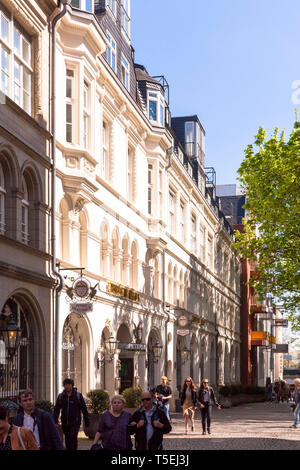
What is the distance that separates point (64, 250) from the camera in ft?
79.7

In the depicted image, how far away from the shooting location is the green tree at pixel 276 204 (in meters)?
34.4

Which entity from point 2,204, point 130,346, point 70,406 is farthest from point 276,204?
point 70,406

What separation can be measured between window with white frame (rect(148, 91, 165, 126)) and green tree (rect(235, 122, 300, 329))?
4072mm

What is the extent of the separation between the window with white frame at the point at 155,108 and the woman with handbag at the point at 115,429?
86.4 feet

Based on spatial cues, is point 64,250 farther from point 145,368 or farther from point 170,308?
point 170,308

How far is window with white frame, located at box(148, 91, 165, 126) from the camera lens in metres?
35.8

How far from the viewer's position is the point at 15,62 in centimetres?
2059

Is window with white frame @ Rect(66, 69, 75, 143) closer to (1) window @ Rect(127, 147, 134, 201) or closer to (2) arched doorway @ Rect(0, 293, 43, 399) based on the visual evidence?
(2) arched doorway @ Rect(0, 293, 43, 399)

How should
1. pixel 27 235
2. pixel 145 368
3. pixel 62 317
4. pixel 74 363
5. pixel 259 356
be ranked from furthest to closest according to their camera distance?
1. pixel 259 356
2. pixel 145 368
3. pixel 74 363
4. pixel 62 317
5. pixel 27 235

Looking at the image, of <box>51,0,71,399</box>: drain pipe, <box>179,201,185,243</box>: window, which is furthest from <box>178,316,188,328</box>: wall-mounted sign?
<box>51,0,71,399</box>: drain pipe

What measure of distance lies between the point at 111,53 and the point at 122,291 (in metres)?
8.42

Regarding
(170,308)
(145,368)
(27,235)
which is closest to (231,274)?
(170,308)

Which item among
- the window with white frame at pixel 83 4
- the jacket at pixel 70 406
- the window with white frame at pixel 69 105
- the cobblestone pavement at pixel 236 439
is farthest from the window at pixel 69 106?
the jacket at pixel 70 406

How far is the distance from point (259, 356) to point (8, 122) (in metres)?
65.2
